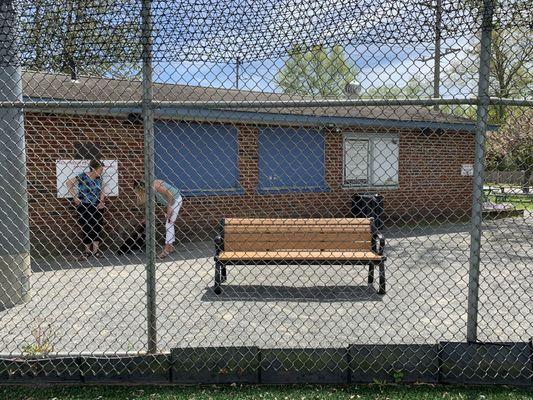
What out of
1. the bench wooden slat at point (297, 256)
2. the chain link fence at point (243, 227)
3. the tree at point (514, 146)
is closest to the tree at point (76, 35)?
the chain link fence at point (243, 227)

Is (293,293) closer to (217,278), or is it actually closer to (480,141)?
(217,278)

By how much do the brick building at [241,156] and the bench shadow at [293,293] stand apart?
7.00ft

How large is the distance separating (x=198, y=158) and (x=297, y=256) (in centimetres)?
454

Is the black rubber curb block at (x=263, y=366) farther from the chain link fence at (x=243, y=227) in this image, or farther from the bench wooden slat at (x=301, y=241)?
the bench wooden slat at (x=301, y=241)

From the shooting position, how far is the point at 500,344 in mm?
2926

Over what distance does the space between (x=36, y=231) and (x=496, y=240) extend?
8931 millimetres

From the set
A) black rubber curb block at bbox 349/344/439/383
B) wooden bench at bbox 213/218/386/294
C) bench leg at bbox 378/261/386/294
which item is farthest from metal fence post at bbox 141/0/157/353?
bench leg at bbox 378/261/386/294

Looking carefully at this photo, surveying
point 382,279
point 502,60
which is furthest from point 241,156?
point 502,60

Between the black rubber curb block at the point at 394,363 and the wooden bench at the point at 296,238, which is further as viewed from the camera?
the wooden bench at the point at 296,238

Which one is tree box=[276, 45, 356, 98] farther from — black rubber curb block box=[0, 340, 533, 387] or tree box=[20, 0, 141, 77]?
black rubber curb block box=[0, 340, 533, 387]

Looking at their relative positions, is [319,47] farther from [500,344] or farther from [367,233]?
[367,233]

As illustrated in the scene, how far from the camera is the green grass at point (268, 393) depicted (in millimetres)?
2822

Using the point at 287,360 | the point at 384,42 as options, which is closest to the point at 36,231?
the point at 287,360

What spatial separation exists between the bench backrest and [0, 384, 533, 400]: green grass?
266 centimetres
